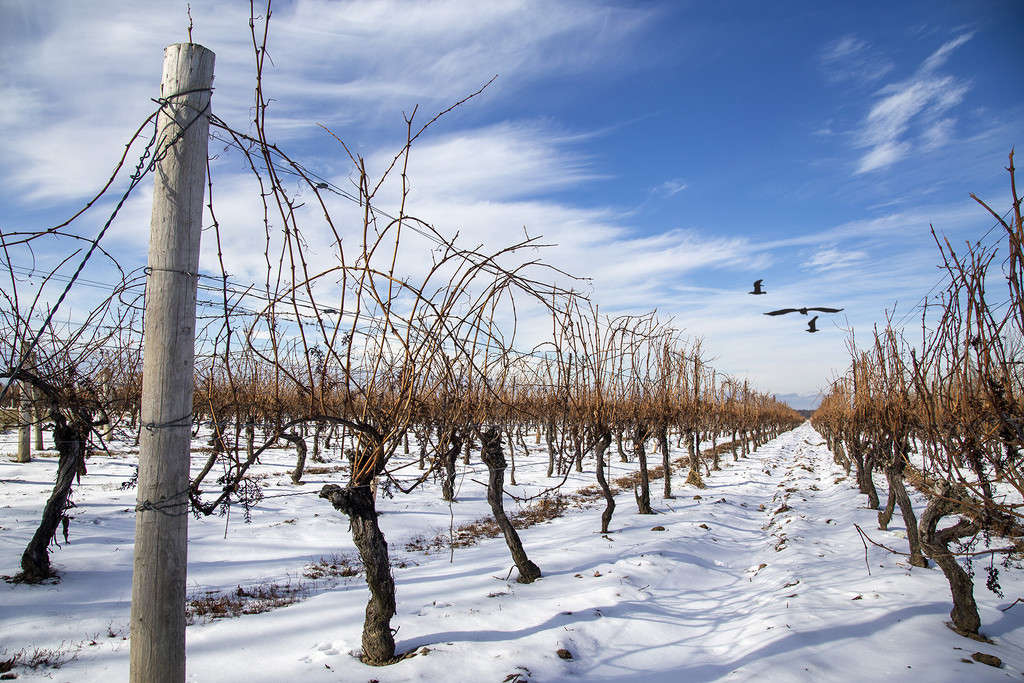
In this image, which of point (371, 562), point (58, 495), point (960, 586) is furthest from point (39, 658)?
point (960, 586)

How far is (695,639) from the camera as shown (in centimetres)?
418

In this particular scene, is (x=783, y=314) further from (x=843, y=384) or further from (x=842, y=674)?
(x=843, y=384)

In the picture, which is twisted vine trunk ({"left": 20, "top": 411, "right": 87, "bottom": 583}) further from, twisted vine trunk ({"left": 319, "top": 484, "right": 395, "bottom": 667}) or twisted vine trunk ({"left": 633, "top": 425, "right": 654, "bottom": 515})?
twisted vine trunk ({"left": 633, "top": 425, "right": 654, "bottom": 515})

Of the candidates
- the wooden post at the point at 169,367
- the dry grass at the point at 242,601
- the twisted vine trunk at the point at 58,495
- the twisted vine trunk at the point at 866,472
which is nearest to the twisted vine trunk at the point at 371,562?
the wooden post at the point at 169,367

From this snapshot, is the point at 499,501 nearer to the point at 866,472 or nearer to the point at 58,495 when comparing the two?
A: the point at 58,495

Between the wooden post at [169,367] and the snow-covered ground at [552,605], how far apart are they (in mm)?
1351

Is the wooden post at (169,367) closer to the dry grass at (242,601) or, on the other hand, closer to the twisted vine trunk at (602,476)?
the dry grass at (242,601)

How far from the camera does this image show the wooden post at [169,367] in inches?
61.4

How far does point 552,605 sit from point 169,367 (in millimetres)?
3941

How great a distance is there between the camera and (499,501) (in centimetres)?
526

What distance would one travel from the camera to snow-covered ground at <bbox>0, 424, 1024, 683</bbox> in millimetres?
3432

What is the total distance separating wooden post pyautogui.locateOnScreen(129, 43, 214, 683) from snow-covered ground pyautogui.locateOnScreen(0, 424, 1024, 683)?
1351mm

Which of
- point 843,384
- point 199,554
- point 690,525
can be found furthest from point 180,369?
point 843,384

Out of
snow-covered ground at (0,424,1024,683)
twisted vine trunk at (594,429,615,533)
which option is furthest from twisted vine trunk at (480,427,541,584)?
twisted vine trunk at (594,429,615,533)
